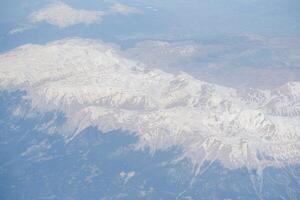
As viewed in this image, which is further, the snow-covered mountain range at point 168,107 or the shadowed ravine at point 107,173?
the snow-covered mountain range at point 168,107

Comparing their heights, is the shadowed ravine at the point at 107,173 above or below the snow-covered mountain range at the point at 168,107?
below

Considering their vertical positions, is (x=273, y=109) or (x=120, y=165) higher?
(x=273, y=109)

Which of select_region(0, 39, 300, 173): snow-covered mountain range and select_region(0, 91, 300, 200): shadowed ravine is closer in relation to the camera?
select_region(0, 91, 300, 200): shadowed ravine

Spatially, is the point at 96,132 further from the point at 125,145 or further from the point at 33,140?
the point at 33,140

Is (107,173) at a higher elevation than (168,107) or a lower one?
lower

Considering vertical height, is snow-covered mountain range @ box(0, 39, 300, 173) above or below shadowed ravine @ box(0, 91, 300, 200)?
above

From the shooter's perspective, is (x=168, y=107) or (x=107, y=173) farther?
(x=168, y=107)

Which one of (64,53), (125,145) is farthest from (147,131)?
(64,53)

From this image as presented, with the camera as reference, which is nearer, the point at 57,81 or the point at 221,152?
the point at 221,152
